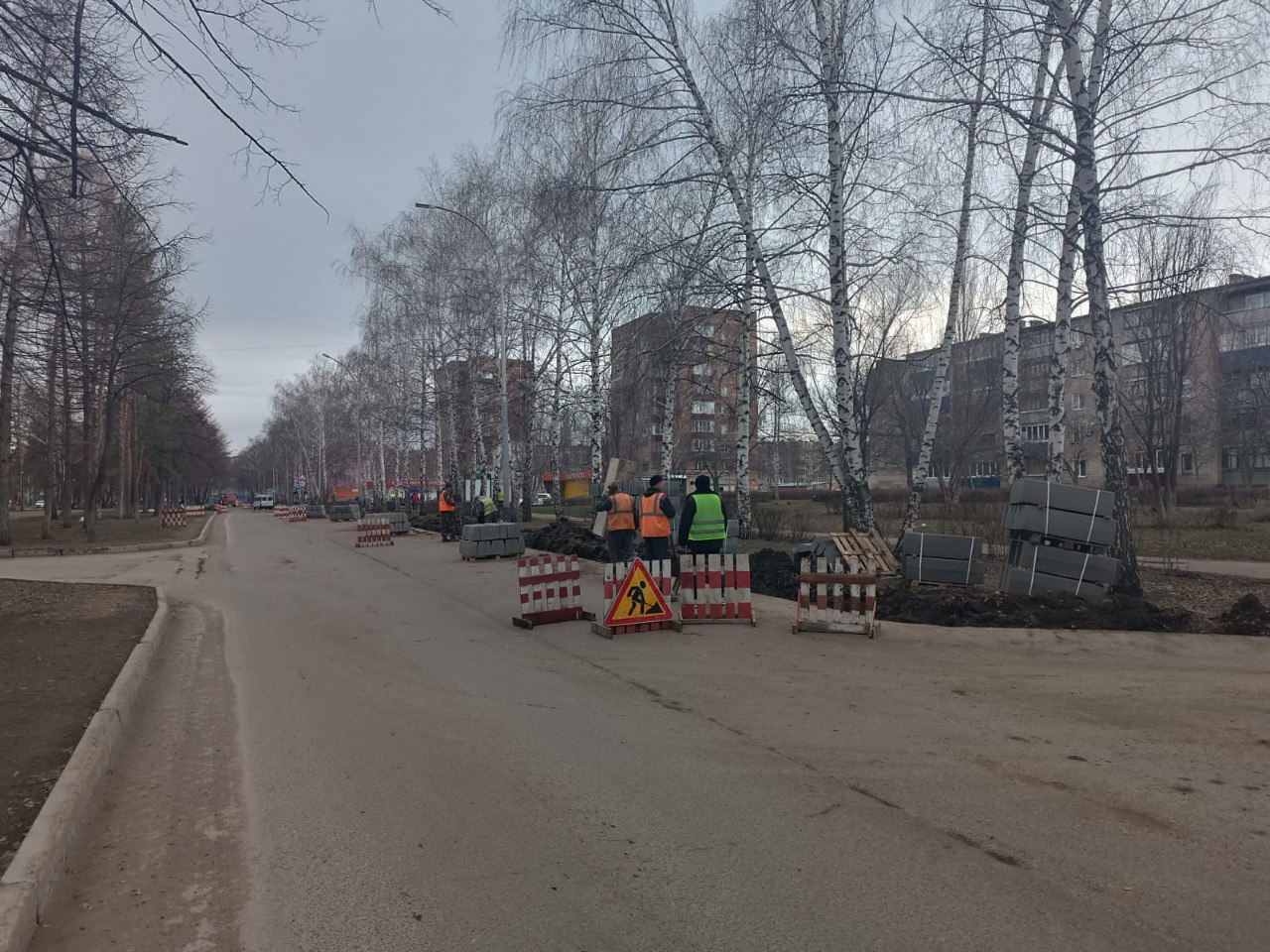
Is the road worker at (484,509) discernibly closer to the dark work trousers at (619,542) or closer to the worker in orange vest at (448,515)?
the worker in orange vest at (448,515)

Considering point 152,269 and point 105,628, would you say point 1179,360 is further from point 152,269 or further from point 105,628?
point 152,269

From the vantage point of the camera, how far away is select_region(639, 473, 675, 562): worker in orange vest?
1159 centimetres

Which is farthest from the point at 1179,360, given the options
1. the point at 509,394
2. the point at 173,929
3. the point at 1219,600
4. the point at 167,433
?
the point at 167,433

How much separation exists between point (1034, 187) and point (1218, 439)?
28.9m

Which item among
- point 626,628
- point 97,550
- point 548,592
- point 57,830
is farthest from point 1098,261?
point 97,550

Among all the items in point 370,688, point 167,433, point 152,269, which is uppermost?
point 152,269

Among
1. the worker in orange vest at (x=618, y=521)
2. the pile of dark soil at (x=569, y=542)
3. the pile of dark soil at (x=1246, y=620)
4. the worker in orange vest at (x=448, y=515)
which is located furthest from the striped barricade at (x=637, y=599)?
the worker in orange vest at (x=448, y=515)

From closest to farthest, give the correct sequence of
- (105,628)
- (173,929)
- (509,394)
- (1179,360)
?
(173,929)
(105,628)
(1179,360)
(509,394)

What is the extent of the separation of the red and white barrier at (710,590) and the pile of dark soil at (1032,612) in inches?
77.7

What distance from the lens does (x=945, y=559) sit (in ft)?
43.5

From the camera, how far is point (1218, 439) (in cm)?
3697

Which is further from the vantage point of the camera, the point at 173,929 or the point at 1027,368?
the point at 1027,368

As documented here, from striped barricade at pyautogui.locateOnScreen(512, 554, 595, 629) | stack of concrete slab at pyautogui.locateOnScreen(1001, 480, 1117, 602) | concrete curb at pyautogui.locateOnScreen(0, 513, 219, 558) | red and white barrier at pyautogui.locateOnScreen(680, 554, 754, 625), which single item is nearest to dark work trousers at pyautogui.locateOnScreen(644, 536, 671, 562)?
red and white barrier at pyautogui.locateOnScreen(680, 554, 754, 625)

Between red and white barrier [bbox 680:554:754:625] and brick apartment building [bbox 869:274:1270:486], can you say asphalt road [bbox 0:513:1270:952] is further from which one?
brick apartment building [bbox 869:274:1270:486]
